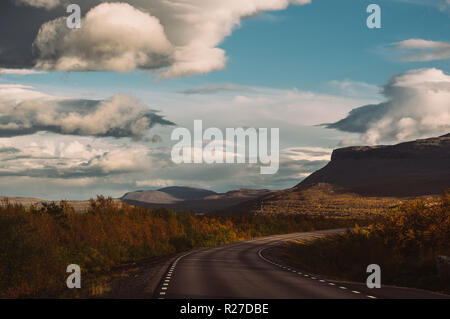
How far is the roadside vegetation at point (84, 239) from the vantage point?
23266 mm

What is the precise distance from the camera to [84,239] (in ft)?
121

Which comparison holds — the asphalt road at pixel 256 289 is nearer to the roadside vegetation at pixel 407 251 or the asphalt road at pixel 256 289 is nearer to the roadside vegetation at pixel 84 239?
the roadside vegetation at pixel 84 239

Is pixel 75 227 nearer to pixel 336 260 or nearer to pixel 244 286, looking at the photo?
pixel 244 286

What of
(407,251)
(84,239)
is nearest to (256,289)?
(84,239)

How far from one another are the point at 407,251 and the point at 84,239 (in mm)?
24226

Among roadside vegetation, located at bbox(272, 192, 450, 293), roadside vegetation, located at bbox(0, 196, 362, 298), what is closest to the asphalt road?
roadside vegetation, located at bbox(0, 196, 362, 298)

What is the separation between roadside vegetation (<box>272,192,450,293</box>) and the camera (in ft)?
96.5

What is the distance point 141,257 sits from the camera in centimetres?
4103

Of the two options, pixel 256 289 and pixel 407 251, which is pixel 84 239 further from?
pixel 407 251

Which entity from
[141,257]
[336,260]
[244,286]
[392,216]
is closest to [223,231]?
[336,260]

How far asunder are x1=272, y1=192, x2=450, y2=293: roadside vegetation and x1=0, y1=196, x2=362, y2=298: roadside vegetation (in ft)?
40.9

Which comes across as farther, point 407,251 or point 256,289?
point 407,251
